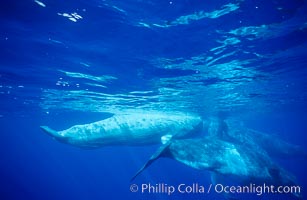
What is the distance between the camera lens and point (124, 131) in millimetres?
14516

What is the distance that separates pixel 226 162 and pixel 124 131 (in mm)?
6147

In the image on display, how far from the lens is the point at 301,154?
1989cm

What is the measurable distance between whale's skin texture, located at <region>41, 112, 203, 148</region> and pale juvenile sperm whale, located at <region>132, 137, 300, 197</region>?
4.25 m

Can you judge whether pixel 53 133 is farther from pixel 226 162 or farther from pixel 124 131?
pixel 226 162

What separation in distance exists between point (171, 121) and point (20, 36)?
995cm

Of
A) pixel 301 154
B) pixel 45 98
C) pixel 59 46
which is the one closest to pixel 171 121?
pixel 59 46

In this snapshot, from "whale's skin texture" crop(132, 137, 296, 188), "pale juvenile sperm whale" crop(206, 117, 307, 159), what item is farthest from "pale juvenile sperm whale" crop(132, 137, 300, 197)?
"pale juvenile sperm whale" crop(206, 117, 307, 159)

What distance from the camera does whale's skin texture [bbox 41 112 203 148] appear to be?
1374cm

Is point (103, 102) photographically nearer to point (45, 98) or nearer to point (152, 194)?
point (45, 98)

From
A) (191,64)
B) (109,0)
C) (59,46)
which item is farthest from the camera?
(191,64)

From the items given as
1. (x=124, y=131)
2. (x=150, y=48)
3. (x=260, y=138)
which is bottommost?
(x=260, y=138)

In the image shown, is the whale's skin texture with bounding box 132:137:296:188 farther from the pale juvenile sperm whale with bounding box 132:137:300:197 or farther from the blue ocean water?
the blue ocean water

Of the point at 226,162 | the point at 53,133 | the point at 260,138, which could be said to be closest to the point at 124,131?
the point at 53,133

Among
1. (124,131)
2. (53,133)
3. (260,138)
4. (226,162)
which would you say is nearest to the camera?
(226,162)
